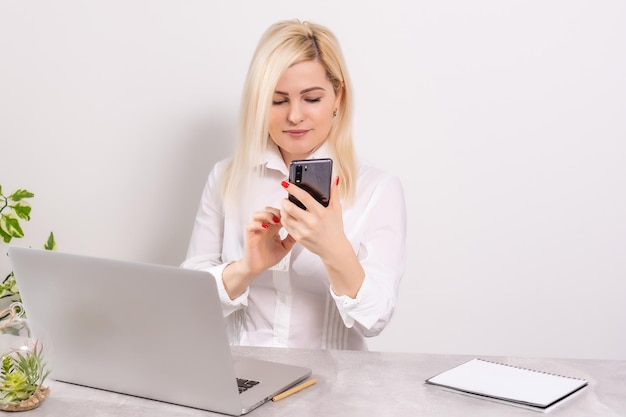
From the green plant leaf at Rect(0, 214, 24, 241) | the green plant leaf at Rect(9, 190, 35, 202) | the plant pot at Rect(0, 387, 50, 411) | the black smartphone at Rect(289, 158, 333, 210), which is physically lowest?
the plant pot at Rect(0, 387, 50, 411)

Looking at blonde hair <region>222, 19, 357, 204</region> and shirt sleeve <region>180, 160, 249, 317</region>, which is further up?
blonde hair <region>222, 19, 357, 204</region>

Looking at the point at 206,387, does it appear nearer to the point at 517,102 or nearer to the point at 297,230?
the point at 297,230

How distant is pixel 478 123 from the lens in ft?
9.35

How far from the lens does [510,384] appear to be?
165 cm

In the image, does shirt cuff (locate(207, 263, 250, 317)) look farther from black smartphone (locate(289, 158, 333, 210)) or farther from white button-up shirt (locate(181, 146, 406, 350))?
black smartphone (locate(289, 158, 333, 210))

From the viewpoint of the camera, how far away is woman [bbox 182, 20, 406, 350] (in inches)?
90.0

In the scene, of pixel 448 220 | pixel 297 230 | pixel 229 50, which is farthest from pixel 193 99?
pixel 297 230

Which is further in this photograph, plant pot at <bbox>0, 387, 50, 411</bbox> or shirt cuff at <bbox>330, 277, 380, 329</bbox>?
shirt cuff at <bbox>330, 277, 380, 329</bbox>

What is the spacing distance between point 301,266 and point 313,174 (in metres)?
0.60

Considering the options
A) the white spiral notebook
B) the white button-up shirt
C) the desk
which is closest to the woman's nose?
the white button-up shirt

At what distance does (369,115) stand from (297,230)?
3.58ft

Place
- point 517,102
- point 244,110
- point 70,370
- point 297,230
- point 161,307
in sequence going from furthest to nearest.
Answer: point 517,102 → point 244,110 → point 297,230 → point 70,370 → point 161,307

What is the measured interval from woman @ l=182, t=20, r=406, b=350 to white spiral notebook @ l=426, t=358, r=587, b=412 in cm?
44

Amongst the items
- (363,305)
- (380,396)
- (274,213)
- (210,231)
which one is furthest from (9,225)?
(380,396)
